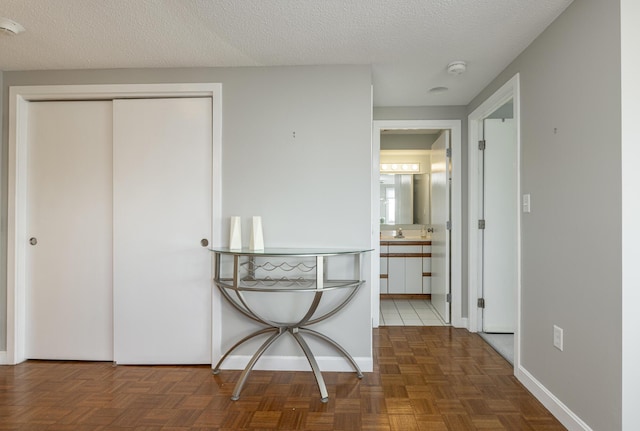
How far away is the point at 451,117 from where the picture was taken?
352 cm

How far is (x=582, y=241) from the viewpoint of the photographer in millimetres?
1730

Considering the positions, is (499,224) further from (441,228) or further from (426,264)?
(426,264)

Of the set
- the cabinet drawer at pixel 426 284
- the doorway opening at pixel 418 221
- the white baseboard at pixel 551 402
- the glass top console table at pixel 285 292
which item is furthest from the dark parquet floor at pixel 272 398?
the cabinet drawer at pixel 426 284

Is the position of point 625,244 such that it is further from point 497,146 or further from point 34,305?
point 34,305

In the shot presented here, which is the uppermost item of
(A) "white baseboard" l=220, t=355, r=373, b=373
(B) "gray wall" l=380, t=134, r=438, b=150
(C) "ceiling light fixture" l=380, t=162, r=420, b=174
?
(B) "gray wall" l=380, t=134, r=438, b=150

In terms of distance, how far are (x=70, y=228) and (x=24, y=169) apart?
0.55 meters

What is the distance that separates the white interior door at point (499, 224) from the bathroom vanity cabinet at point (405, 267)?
1.27 meters

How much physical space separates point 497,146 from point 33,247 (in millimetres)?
3932

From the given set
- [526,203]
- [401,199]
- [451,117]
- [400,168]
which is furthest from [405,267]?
[526,203]

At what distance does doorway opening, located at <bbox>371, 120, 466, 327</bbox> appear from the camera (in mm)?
3512

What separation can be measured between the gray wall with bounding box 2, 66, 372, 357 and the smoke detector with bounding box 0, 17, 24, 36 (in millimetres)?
655

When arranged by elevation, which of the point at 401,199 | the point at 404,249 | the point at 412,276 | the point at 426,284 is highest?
the point at 401,199

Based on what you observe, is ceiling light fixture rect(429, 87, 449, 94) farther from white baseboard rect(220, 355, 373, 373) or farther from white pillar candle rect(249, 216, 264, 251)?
white baseboard rect(220, 355, 373, 373)

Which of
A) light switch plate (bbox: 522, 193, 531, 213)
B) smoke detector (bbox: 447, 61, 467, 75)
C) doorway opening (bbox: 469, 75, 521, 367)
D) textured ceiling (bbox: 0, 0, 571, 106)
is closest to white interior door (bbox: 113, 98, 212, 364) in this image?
textured ceiling (bbox: 0, 0, 571, 106)
